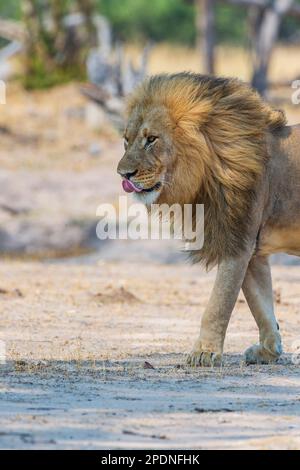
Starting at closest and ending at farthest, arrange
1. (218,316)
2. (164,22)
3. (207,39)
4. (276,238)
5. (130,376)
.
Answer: (130,376) → (218,316) → (276,238) → (207,39) → (164,22)

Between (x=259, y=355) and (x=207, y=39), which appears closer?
(x=259, y=355)

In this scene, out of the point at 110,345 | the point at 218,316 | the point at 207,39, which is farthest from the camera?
the point at 207,39

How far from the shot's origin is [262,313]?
621 centimetres

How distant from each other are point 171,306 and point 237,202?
2.74 meters

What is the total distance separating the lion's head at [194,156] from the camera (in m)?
5.91

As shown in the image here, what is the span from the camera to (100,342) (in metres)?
6.85

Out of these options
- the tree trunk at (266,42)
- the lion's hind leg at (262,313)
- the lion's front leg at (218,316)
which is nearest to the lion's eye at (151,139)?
the lion's front leg at (218,316)

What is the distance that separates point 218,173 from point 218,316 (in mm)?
683

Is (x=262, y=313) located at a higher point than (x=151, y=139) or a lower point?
lower

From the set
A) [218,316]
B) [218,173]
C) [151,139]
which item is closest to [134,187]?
[151,139]

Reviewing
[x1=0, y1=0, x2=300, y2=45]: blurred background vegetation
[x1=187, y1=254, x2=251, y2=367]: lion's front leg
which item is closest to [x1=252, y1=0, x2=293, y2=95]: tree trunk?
[x1=187, y1=254, x2=251, y2=367]: lion's front leg

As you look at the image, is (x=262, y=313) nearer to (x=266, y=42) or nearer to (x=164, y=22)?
(x=266, y=42)

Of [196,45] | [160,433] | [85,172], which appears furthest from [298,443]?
[196,45]
